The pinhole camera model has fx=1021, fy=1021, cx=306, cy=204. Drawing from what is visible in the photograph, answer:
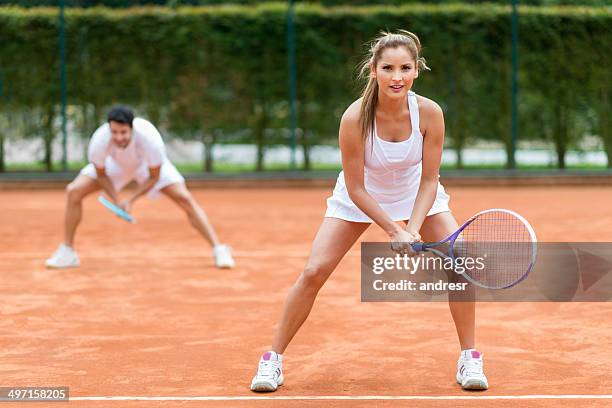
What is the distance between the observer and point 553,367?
4676 millimetres

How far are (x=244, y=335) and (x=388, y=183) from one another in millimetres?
1427

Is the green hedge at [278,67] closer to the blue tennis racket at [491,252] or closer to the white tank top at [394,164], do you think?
the blue tennis racket at [491,252]

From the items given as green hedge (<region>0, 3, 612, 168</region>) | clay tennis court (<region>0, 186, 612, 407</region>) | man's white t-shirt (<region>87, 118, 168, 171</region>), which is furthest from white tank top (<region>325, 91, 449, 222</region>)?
green hedge (<region>0, 3, 612, 168</region>)

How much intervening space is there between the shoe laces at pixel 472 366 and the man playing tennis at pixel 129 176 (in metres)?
3.46

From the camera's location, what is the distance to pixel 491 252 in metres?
4.71

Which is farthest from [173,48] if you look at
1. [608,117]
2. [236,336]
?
[236,336]

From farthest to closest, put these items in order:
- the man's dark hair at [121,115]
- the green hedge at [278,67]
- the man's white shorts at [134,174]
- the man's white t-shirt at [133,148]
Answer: the green hedge at [278,67]
the man's white shorts at [134,174]
the man's white t-shirt at [133,148]
the man's dark hair at [121,115]

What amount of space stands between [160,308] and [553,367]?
8.15 ft

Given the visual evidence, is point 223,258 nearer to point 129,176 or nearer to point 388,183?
point 129,176

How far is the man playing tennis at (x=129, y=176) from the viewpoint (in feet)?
24.0

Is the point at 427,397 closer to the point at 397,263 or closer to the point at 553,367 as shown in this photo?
the point at 553,367

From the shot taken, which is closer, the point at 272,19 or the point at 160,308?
the point at 160,308

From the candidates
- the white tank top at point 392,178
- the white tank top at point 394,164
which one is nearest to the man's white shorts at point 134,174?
the white tank top at point 392,178

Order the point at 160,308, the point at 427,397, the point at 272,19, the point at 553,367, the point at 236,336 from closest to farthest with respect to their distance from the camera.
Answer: the point at 427,397
the point at 553,367
the point at 236,336
the point at 160,308
the point at 272,19
